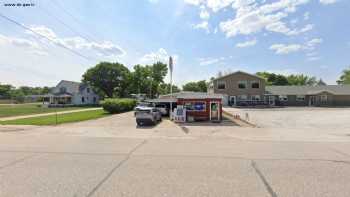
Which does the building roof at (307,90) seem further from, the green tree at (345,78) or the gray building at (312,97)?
the green tree at (345,78)

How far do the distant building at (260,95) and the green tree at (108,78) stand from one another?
29070 millimetres

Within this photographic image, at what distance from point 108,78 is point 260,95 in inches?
1554

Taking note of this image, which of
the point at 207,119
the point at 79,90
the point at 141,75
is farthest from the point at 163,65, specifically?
the point at 207,119

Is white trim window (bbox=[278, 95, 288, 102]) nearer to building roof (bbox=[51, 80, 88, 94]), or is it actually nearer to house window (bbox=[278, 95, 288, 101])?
house window (bbox=[278, 95, 288, 101])

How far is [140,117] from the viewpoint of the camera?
18.0 m

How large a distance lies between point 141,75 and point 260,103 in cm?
3301

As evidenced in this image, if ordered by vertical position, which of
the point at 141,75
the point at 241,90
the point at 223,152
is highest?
the point at 141,75

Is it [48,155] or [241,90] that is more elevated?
[241,90]

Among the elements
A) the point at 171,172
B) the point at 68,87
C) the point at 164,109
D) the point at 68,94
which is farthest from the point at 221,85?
the point at 171,172

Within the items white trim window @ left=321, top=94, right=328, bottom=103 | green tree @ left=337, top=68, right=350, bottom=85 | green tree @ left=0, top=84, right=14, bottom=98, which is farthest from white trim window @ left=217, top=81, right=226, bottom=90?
green tree @ left=0, top=84, right=14, bottom=98

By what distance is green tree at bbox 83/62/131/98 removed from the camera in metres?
62.3

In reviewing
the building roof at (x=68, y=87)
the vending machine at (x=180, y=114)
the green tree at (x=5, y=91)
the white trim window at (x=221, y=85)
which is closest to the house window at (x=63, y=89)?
the building roof at (x=68, y=87)

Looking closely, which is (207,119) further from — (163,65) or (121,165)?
(163,65)

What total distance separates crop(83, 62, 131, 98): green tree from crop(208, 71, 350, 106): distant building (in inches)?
1144
